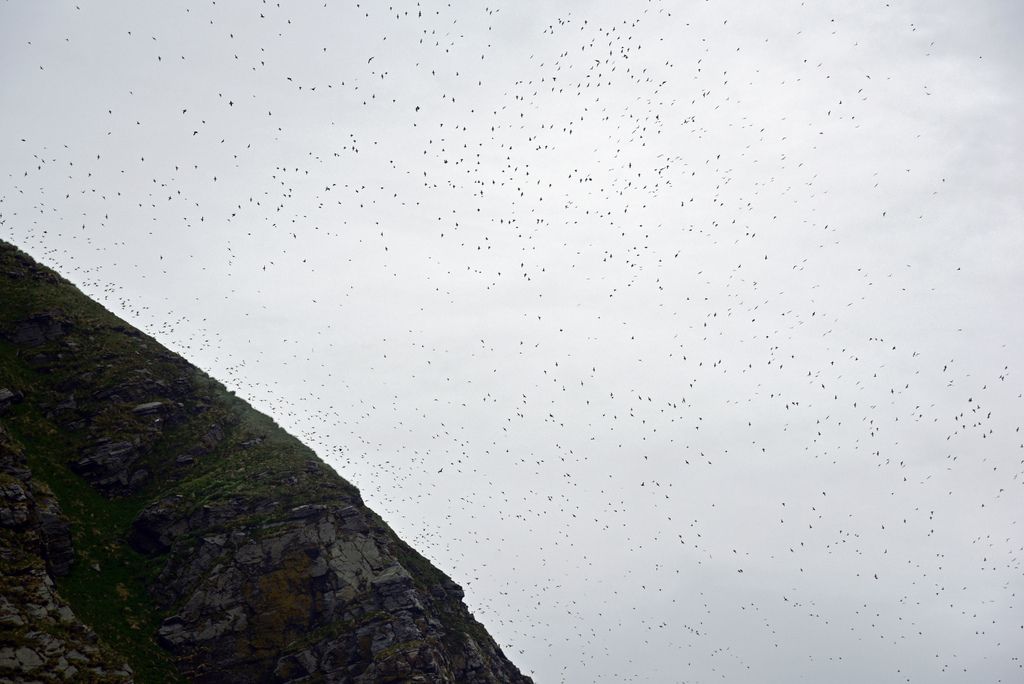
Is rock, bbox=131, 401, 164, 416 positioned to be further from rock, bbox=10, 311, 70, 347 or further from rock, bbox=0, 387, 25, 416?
rock, bbox=10, 311, 70, 347

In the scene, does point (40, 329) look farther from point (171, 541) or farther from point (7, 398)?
point (171, 541)

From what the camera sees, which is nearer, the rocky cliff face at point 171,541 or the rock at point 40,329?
the rocky cliff face at point 171,541

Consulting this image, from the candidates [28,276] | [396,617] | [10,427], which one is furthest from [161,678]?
[28,276]

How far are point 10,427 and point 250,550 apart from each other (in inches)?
876

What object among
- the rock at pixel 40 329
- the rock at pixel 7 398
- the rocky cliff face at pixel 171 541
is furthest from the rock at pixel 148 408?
the rock at pixel 40 329

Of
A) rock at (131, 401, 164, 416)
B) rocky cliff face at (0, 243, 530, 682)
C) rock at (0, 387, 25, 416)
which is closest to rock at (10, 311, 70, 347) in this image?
rocky cliff face at (0, 243, 530, 682)

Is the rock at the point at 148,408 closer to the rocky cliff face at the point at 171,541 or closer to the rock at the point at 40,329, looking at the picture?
the rocky cliff face at the point at 171,541

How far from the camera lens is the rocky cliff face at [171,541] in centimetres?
4488

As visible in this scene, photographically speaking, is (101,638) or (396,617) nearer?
(101,638)

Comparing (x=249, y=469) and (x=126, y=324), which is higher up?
(x=126, y=324)

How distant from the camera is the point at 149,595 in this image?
167ft

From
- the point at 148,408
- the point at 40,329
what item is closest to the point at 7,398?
the point at 40,329

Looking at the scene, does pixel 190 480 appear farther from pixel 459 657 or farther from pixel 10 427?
pixel 459 657

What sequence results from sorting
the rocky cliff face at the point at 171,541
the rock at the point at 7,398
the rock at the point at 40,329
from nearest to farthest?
the rocky cliff face at the point at 171,541 < the rock at the point at 7,398 < the rock at the point at 40,329
